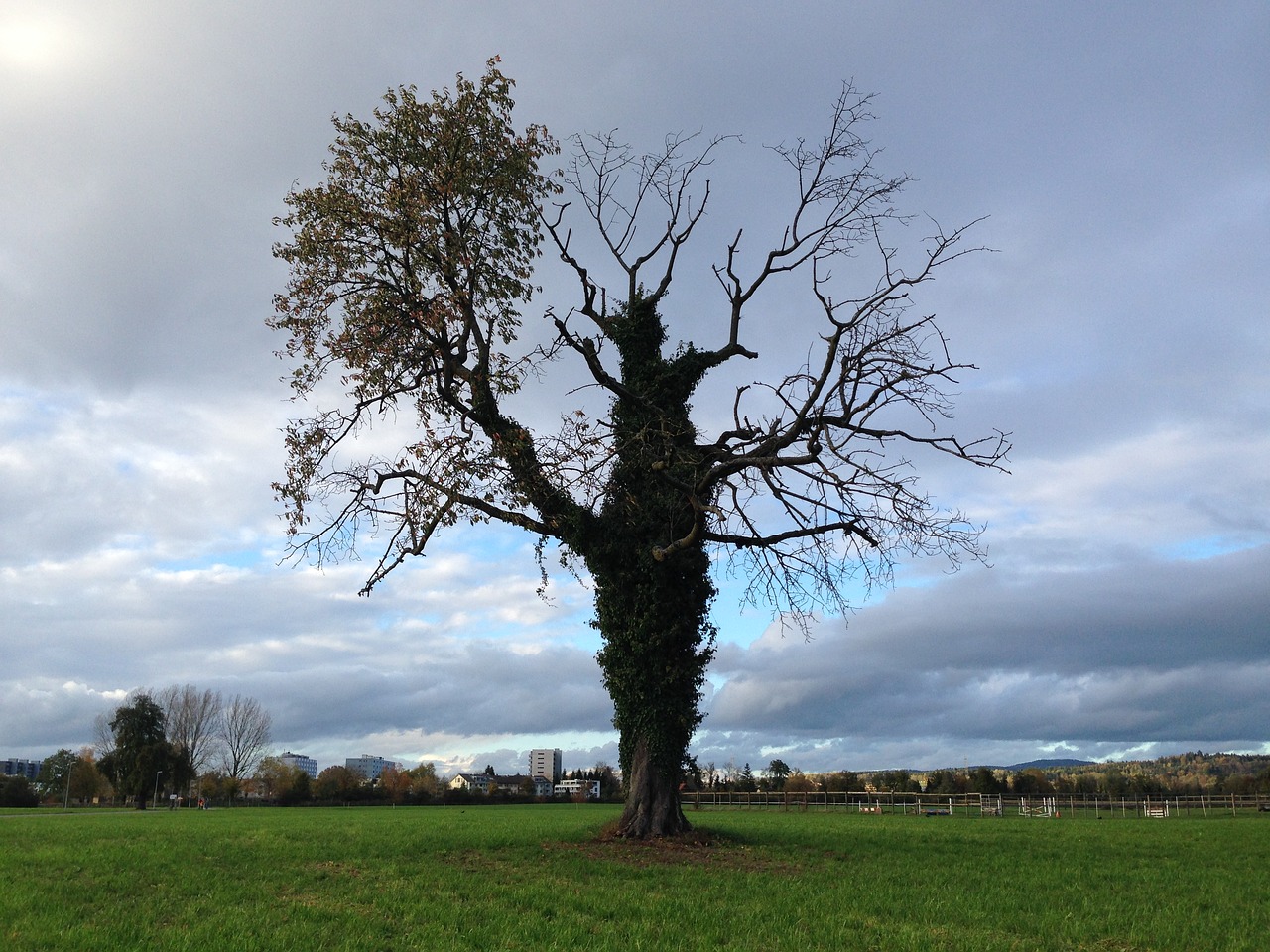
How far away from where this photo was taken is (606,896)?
36.0ft

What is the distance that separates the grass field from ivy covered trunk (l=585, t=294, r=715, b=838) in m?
1.74

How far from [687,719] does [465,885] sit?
22.9ft

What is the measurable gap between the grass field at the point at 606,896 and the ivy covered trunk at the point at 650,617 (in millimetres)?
1735

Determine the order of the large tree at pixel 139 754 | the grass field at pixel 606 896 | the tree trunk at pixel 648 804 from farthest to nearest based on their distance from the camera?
the large tree at pixel 139 754 < the tree trunk at pixel 648 804 < the grass field at pixel 606 896

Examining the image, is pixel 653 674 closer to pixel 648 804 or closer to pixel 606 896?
pixel 648 804

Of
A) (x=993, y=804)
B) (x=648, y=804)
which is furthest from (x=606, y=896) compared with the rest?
(x=993, y=804)

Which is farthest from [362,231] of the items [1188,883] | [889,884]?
[1188,883]

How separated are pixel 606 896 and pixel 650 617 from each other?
277 inches

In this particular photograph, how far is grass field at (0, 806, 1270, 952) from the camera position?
29.6ft

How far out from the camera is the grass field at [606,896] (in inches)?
355

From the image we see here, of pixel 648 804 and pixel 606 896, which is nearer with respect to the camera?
pixel 606 896

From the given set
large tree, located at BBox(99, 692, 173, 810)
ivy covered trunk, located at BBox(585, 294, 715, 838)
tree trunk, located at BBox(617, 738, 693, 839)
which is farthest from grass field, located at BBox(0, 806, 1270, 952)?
large tree, located at BBox(99, 692, 173, 810)

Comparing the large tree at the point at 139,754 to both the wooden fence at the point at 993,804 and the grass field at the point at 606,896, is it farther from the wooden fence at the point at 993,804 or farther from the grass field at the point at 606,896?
the grass field at the point at 606,896

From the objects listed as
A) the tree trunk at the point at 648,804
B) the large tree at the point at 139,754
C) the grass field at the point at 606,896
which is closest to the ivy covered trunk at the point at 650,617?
the tree trunk at the point at 648,804
